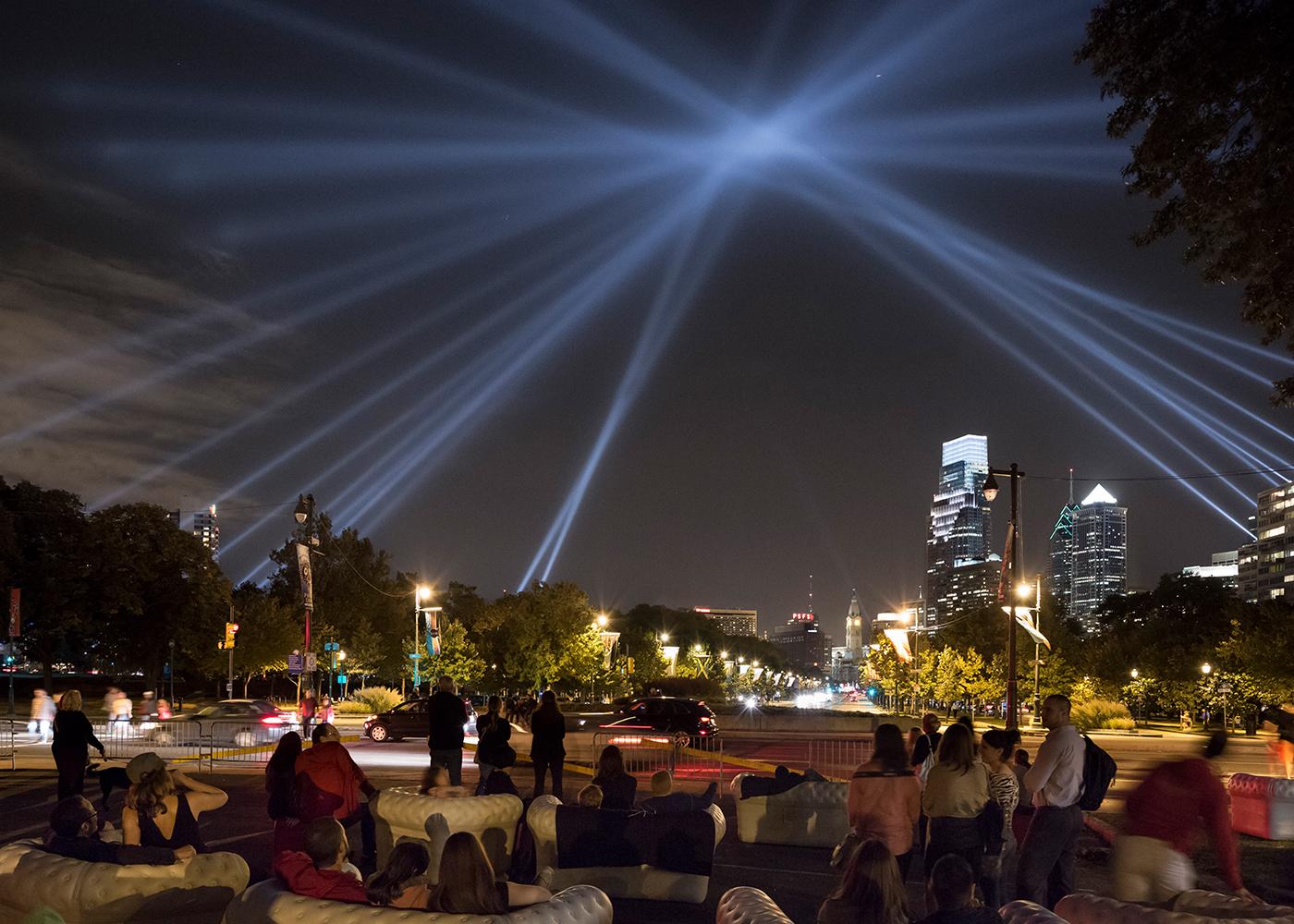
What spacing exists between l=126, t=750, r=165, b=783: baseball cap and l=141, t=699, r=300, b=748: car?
21.7 metres

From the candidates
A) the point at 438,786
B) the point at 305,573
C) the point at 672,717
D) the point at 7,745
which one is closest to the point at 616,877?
the point at 438,786

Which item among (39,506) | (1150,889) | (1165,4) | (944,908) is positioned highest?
(1165,4)

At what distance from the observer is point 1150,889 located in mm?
6305

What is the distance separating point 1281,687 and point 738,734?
82.9ft

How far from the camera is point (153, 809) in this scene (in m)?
7.42

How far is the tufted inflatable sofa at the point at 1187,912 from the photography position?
16.8 feet

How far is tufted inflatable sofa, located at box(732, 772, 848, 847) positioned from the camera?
13.1 m

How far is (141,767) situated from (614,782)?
153 inches

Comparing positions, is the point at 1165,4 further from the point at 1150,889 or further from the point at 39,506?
the point at 39,506

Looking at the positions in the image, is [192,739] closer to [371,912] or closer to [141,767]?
[141,767]

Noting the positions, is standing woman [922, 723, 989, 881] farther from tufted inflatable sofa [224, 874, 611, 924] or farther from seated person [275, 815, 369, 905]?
seated person [275, 815, 369, 905]

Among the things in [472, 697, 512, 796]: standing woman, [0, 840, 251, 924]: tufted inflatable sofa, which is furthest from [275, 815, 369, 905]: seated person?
[472, 697, 512, 796]: standing woman

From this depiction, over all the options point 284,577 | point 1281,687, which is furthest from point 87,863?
point 284,577

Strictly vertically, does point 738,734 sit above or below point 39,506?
below
